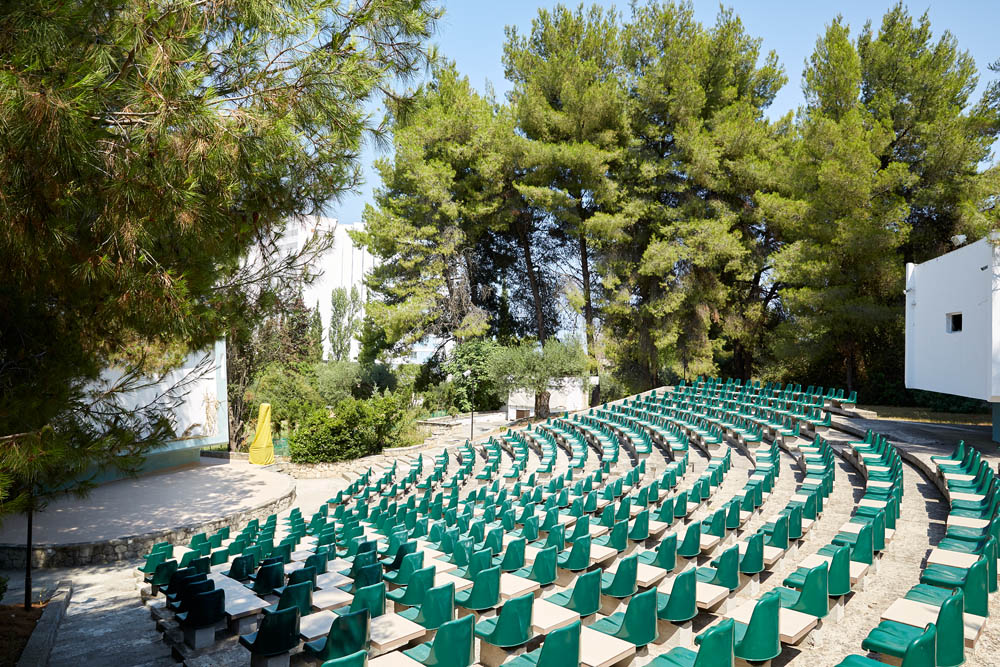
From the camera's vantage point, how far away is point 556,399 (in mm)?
28031

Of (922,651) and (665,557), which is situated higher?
(922,651)

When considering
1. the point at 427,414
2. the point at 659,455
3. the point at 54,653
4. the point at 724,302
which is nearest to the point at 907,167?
the point at 724,302

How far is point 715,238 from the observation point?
75.6ft

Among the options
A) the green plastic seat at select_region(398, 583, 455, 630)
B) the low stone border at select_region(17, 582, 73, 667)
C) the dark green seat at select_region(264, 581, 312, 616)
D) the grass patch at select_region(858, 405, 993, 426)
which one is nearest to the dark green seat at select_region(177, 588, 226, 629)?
the dark green seat at select_region(264, 581, 312, 616)

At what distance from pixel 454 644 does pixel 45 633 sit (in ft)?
16.0

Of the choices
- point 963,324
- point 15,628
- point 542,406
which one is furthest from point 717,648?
point 542,406

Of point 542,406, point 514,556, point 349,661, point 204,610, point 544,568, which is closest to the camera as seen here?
point 349,661

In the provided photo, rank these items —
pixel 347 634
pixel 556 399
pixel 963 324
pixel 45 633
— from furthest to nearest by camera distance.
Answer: pixel 556 399, pixel 963 324, pixel 45 633, pixel 347 634

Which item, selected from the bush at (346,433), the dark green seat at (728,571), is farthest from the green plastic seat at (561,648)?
the bush at (346,433)

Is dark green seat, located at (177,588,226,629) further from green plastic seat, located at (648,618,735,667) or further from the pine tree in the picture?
green plastic seat, located at (648,618,735,667)

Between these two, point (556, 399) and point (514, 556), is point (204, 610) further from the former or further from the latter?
point (556, 399)

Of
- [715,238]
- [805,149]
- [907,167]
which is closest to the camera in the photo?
[907,167]

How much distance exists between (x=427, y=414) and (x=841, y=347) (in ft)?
57.5

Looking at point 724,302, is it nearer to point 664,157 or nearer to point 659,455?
point 664,157
